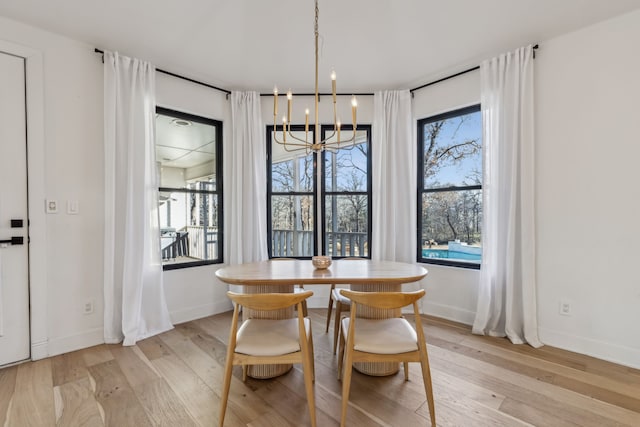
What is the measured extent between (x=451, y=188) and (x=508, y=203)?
0.67 metres

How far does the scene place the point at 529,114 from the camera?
2.67 m

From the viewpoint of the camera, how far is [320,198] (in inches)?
149

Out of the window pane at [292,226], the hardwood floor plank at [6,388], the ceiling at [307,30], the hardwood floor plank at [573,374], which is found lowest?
the hardwood floor plank at [573,374]

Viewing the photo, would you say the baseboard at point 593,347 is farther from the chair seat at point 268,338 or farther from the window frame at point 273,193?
the window frame at point 273,193

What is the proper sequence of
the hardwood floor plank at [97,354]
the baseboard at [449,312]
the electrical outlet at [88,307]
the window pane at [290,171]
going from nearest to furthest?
the hardwood floor plank at [97,354] → the electrical outlet at [88,307] → the baseboard at [449,312] → the window pane at [290,171]

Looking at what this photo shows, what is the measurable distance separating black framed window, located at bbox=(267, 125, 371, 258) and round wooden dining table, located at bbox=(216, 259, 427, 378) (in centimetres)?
134

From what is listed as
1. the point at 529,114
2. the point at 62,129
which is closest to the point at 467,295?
the point at 529,114

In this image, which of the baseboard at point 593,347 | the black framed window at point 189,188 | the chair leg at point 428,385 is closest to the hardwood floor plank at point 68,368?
the black framed window at point 189,188

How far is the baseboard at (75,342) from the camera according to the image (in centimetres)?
246

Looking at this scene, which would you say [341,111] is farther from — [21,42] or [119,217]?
[21,42]

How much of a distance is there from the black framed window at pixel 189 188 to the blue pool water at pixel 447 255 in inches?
99.6

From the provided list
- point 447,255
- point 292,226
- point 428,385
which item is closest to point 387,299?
point 428,385

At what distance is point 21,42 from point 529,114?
4.36m

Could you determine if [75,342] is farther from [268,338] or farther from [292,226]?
[292,226]
